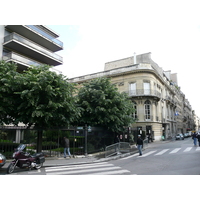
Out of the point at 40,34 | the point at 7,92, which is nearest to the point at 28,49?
the point at 40,34

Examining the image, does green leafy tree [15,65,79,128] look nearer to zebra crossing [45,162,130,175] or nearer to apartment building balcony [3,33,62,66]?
zebra crossing [45,162,130,175]

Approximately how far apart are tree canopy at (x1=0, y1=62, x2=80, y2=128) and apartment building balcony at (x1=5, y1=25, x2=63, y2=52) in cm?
1342

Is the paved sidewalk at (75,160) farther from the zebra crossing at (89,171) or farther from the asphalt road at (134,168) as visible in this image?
the zebra crossing at (89,171)

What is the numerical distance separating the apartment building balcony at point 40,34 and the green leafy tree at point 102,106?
1293 cm

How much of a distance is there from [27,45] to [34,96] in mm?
14855

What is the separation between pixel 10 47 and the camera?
23.6 meters

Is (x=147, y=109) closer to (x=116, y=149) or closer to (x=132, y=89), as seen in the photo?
(x=132, y=89)

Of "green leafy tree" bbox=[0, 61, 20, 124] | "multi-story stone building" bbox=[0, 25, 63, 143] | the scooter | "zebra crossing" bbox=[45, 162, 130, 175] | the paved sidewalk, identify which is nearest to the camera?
"zebra crossing" bbox=[45, 162, 130, 175]

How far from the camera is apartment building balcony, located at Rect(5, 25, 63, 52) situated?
2412 centimetres

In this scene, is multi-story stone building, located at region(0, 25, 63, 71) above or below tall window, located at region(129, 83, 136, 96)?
above

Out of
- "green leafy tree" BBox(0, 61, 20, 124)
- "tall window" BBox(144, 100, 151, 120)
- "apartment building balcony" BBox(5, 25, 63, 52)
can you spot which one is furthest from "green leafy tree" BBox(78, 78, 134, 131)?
"tall window" BBox(144, 100, 151, 120)

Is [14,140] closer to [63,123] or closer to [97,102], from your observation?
[63,123]

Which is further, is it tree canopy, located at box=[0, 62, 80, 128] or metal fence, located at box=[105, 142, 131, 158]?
metal fence, located at box=[105, 142, 131, 158]

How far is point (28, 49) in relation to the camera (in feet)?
79.8
